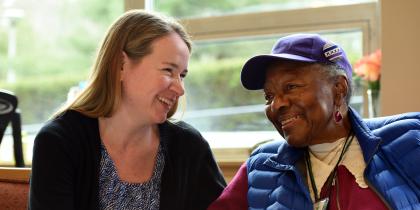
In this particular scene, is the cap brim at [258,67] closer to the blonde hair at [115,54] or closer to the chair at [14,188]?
the blonde hair at [115,54]

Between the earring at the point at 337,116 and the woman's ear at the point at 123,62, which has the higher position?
the woman's ear at the point at 123,62

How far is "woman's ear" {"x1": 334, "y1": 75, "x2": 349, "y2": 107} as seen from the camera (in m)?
1.77

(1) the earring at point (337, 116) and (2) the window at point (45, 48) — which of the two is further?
(2) the window at point (45, 48)

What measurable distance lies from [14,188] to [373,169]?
111cm

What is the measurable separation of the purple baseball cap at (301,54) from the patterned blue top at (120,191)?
18.6 inches

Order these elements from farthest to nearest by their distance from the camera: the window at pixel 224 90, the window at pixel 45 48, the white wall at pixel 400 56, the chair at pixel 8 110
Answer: the window at pixel 45 48 < the window at pixel 224 90 < the chair at pixel 8 110 < the white wall at pixel 400 56

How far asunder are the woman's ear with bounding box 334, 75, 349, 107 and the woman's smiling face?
18 mm

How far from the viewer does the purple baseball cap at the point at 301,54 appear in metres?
1.74

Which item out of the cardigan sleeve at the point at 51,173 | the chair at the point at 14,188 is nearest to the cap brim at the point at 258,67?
the cardigan sleeve at the point at 51,173

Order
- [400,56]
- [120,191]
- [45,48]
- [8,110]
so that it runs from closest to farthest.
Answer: [120,191], [400,56], [8,110], [45,48]

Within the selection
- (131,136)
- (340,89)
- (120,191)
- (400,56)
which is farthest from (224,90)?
(340,89)

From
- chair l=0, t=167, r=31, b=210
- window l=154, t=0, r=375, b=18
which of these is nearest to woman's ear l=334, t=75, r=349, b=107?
chair l=0, t=167, r=31, b=210

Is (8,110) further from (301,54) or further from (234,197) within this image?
(301,54)

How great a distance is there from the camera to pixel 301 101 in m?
1.72
